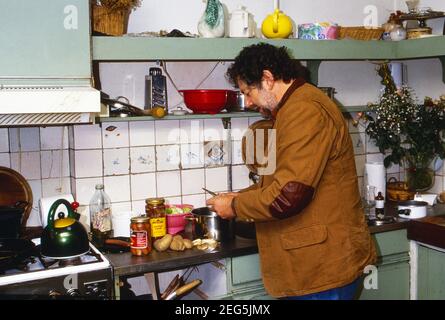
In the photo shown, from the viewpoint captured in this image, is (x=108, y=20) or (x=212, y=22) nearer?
(x=108, y=20)

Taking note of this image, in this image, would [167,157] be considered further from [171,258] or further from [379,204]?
[379,204]

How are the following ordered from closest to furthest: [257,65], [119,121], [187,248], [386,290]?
[257,65] → [187,248] → [119,121] → [386,290]

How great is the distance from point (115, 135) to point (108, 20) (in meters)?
0.58

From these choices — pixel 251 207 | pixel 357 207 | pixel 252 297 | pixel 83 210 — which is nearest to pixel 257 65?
Answer: pixel 251 207

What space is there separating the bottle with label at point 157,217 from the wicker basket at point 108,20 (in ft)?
2.59

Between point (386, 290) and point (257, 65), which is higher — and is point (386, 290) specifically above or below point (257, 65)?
below

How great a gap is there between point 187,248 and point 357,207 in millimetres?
754

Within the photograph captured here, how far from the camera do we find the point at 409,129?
3070 millimetres

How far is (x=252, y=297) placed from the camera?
2344 mm

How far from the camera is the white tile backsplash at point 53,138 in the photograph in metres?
2.58

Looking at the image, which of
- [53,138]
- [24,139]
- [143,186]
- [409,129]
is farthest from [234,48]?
[409,129]

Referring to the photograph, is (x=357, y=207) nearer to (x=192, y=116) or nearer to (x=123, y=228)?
(x=192, y=116)

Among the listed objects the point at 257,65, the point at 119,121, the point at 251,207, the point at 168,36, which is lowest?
the point at 251,207

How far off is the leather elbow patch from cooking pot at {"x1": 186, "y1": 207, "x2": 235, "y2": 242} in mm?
584
